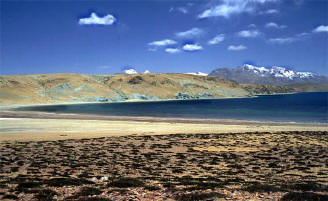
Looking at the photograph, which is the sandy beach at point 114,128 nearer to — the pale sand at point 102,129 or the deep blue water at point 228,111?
the pale sand at point 102,129

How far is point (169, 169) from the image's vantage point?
2023 centimetres

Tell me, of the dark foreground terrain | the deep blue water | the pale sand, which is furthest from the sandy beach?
the deep blue water

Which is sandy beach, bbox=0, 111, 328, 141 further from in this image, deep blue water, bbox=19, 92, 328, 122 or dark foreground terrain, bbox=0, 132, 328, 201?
deep blue water, bbox=19, 92, 328, 122

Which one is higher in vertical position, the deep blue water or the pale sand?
the deep blue water

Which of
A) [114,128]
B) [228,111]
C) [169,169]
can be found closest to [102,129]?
[114,128]

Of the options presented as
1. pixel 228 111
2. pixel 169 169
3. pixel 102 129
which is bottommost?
pixel 169 169

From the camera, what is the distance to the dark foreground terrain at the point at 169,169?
12.2m

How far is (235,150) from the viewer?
29406mm

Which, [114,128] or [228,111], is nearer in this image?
[114,128]

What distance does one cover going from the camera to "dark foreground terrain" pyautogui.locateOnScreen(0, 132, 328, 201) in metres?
12.2

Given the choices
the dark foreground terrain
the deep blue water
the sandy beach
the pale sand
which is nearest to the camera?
the dark foreground terrain

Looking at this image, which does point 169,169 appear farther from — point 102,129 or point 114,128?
point 114,128

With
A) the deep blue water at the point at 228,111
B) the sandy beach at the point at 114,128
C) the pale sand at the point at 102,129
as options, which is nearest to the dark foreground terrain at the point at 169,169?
the pale sand at the point at 102,129

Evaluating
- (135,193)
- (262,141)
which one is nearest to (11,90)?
(262,141)
